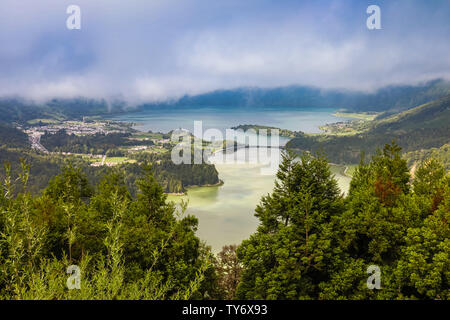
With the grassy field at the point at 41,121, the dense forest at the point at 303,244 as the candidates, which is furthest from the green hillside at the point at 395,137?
the grassy field at the point at 41,121

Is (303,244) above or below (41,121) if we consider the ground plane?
below

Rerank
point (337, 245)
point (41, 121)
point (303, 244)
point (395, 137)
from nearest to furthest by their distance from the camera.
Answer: point (303, 244), point (337, 245), point (395, 137), point (41, 121)

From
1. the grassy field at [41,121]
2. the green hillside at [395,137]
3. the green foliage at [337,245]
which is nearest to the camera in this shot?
the green foliage at [337,245]

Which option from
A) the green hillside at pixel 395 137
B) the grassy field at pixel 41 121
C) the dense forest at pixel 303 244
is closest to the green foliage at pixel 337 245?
the dense forest at pixel 303 244

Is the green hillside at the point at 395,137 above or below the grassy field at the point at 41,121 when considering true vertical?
below

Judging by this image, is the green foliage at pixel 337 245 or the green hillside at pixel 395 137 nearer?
the green foliage at pixel 337 245

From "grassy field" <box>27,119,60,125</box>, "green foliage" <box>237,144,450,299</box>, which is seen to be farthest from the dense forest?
"grassy field" <box>27,119,60,125</box>

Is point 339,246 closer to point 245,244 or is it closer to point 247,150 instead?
point 245,244

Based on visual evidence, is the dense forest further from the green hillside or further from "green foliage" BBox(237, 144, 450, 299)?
the green hillside

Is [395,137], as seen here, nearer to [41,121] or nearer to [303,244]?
[303,244]

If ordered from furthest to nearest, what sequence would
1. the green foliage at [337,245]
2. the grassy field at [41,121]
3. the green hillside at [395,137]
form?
1. the grassy field at [41,121]
2. the green hillside at [395,137]
3. the green foliage at [337,245]

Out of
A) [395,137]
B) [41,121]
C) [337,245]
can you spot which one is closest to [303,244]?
[337,245]

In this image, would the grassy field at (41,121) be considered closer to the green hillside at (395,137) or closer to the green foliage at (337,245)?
the green hillside at (395,137)
